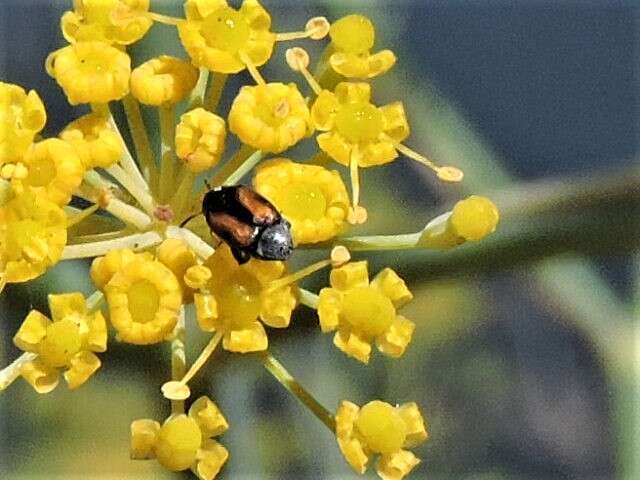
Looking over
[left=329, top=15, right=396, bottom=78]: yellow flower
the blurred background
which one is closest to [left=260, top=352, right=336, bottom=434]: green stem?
the blurred background

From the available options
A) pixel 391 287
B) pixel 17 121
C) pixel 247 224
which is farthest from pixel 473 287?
pixel 17 121

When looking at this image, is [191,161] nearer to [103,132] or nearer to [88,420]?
[103,132]

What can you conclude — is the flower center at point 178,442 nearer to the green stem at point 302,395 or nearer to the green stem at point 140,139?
the green stem at point 302,395

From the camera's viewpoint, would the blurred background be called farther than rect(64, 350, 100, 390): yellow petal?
Yes

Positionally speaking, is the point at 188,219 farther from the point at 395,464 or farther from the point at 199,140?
the point at 395,464

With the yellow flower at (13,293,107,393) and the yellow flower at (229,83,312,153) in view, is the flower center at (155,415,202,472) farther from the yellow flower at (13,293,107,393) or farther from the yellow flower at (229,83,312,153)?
the yellow flower at (229,83,312,153)

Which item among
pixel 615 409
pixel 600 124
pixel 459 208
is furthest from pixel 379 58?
pixel 615 409

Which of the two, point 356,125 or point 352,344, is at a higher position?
point 356,125

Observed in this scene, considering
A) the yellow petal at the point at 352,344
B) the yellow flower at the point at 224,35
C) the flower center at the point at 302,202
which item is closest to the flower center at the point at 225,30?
the yellow flower at the point at 224,35
